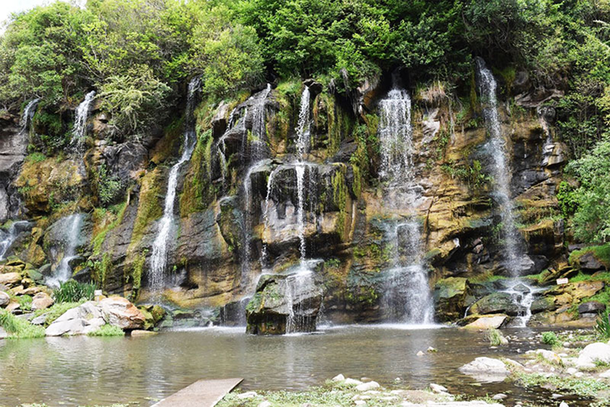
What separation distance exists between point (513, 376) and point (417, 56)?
816 inches

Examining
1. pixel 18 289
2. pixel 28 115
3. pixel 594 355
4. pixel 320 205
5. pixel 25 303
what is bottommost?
pixel 594 355

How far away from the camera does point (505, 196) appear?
23547 mm

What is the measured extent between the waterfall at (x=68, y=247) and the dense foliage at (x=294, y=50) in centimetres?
619

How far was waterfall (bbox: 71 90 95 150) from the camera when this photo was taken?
30.7 m

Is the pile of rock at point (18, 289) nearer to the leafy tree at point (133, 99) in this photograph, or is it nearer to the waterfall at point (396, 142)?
the leafy tree at point (133, 99)

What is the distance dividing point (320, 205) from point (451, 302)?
6.96 metres

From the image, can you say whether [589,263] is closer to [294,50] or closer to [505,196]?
[505,196]

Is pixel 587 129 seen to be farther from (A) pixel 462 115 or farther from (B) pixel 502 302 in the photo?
(B) pixel 502 302

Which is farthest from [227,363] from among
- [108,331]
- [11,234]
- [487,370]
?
[11,234]

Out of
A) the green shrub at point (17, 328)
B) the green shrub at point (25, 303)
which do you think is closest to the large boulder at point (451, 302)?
the green shrub at point (17, 328)

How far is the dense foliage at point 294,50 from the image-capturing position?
25359mm

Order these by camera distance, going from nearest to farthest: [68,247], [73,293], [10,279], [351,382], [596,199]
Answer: [351,382] < [596,199] < [73,293] < [10,279] < [68,247]

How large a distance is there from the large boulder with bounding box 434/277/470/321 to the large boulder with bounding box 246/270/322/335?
5.00m

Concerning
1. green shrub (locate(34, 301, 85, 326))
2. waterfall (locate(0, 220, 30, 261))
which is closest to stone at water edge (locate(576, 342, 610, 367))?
green shrub (locate(34, 301, 85, 326))
